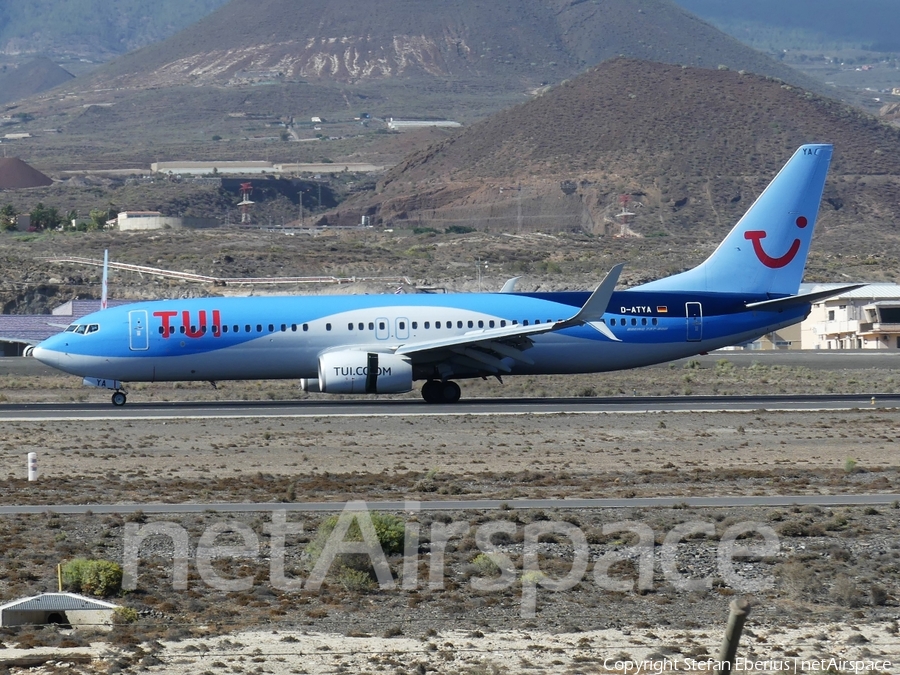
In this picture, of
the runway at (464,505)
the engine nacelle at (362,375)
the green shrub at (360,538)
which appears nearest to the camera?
the green shrub at (360,538)

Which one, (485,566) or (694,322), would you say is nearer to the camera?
(485,566)

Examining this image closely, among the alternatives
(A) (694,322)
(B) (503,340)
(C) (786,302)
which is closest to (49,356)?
(B) (503,340)

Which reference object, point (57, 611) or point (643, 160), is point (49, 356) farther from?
point (643, 160)

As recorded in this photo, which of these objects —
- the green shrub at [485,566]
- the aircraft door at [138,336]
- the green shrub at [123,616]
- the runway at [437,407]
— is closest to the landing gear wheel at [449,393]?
the runway at [437,407]

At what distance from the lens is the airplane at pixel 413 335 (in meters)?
40.7

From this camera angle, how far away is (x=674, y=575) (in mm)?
18188

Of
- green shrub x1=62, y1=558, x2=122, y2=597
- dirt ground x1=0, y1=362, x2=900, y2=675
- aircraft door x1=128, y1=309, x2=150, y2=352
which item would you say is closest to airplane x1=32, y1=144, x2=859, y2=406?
aircraft door x1=128, y1=309, x2=150, y2=352

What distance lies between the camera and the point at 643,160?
161 meters

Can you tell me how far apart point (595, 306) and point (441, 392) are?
5818 mm

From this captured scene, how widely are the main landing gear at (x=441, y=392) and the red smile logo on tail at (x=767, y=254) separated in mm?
10416

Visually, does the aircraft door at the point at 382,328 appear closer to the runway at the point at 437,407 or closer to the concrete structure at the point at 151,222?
the runway at the point at 437,407

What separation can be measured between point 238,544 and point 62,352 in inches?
912

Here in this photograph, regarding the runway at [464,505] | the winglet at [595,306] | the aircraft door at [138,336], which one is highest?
the winglet at [595,306]

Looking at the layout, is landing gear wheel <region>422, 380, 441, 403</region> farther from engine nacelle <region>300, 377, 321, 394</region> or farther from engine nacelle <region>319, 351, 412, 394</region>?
engine nacelle <region>300, 377, 321, 394</region>
